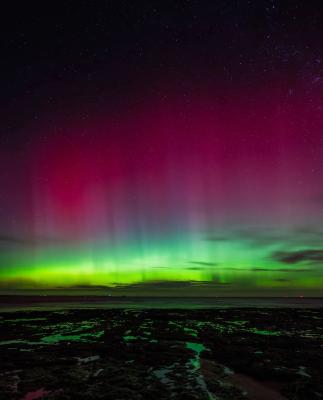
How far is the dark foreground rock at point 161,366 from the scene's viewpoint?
11609mm

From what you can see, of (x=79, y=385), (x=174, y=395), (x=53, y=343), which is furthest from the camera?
(x=53, y=343)

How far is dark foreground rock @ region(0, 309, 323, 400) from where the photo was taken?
11609 millimetres

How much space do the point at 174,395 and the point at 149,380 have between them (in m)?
2.05

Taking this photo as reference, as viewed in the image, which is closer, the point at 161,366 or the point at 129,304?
the point at 161,366

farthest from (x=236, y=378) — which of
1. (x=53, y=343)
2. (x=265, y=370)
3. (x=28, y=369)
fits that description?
(x=53, y=343)

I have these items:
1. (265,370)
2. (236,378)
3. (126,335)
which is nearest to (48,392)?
(236,378)

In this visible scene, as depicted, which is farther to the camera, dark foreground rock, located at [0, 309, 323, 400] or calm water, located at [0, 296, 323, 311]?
calm water, located at [0, 296, 323, 311]

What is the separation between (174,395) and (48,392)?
3.94 meters

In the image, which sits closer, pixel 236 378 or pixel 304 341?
pixel 236 378

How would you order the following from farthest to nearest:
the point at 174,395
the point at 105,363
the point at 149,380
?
the point at 105,363
the point at 149,380
the point at 174,395

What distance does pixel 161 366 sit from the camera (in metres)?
15.4

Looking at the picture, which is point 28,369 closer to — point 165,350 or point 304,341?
point 165,350

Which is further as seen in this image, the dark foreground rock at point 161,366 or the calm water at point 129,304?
the calm water at point 129,304

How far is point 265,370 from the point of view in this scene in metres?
14.8
